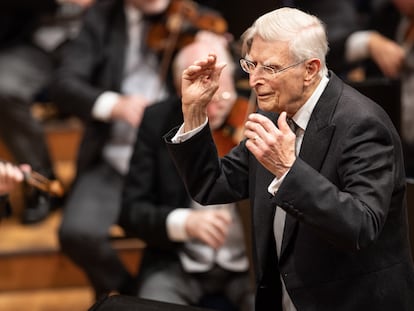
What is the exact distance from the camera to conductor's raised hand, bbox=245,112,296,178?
4.88 feet

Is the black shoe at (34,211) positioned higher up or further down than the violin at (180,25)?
further down

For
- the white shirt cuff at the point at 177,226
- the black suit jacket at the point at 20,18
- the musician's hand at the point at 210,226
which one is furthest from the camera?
the black suit jacket at the point at 20,18

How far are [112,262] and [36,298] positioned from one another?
44cm

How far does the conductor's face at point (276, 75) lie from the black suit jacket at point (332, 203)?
61 millimetres

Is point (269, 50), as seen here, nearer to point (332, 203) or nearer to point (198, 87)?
point (198, 87)

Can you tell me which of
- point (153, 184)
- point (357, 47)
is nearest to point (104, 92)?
point (153, 184)

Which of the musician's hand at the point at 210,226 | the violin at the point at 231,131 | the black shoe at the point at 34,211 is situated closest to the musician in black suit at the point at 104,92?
the black shoe at the point at 34,211

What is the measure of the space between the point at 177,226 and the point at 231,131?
0.34m

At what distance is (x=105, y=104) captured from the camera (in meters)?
2.99

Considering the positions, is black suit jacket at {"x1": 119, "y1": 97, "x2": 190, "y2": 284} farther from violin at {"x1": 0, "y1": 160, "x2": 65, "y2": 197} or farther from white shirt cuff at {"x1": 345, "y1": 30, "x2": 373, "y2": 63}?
white shirt cuff at {"x1": 345, "y1": 30, "x2": 373, "y2": 63}

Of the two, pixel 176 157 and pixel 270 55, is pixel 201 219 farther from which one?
pixel 270 55

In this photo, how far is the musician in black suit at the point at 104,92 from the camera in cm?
300

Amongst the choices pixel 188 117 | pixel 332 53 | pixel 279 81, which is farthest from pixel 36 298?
pixel 279 81

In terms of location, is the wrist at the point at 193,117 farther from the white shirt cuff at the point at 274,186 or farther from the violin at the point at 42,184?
the violin at the point at 42,184
